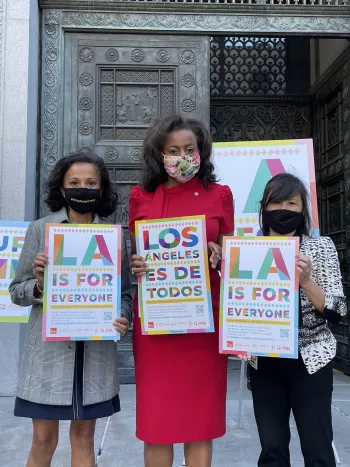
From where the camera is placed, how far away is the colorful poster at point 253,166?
12.2 ft

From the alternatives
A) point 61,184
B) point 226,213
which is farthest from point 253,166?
point 61,184

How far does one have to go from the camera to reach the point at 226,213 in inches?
94.6

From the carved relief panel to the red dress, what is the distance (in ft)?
10.7

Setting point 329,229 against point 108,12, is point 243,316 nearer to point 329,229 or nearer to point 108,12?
point 108,12

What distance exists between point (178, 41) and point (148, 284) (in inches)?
160

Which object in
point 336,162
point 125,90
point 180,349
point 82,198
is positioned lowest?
point 180,349

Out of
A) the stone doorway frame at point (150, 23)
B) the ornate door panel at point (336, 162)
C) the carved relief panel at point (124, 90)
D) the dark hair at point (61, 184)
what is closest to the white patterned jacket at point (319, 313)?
the dark hair at point (61, 184)

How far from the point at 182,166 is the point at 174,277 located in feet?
1.65

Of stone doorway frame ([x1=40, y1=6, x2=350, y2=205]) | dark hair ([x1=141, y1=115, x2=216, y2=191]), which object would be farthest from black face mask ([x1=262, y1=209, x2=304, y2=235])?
stone doorway frame ([x1=40, y1=6, x2=350, y2=205])

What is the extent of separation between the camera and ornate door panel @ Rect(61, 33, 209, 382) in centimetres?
556

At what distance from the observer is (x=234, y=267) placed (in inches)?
87.9

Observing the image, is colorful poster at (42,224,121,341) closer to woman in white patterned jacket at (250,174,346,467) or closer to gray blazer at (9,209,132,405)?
gray blazer at (9,209,132,405)

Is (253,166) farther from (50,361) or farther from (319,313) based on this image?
(50,361)

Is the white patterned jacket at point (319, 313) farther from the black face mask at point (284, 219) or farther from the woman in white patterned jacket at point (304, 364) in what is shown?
the black face mask at point (284, 219)
